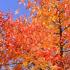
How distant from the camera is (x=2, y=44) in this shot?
15.6 meters

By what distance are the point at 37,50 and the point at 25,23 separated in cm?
320

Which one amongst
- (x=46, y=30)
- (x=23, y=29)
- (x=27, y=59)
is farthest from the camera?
(x=46, y=30)

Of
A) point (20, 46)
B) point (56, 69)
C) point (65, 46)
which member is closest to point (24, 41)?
point (20, 46)

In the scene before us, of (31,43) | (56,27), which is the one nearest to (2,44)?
(31,43)

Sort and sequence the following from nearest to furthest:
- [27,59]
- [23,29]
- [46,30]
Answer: [27,59] < [23,29] < [46,30]

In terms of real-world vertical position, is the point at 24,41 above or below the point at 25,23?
below

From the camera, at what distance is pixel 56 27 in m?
18.1

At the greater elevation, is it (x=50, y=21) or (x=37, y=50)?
(x=50, y=21)

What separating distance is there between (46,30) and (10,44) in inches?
123

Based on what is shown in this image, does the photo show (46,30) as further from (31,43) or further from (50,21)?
(31,43)

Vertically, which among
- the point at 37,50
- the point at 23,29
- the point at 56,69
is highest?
the point at 23,29

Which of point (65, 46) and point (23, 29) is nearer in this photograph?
point (23, 29)

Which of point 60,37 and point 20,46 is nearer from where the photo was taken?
point 20,46

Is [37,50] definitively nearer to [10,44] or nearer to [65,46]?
[10,44]
